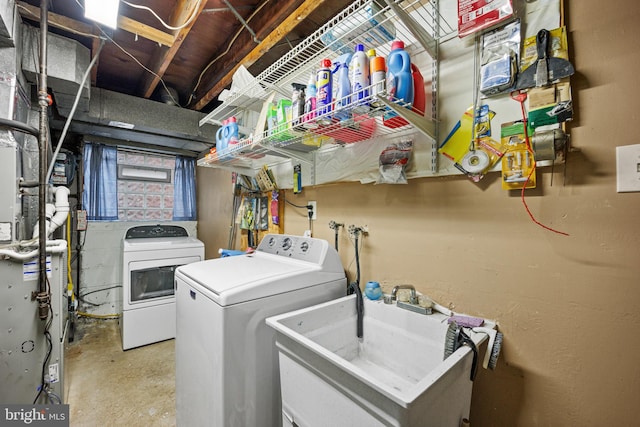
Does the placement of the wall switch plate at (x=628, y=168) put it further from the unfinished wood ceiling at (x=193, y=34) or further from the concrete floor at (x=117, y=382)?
the concrete floor at (x=117, y=382)

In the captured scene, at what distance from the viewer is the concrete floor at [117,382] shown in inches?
72.1

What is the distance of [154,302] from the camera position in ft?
9.38

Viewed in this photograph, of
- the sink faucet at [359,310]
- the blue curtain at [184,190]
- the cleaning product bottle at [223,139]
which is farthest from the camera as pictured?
the blue curtain at [184,190]

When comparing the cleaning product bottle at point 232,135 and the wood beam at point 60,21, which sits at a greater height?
the wood beam at point 60,21

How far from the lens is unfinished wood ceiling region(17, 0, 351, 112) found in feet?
5.43

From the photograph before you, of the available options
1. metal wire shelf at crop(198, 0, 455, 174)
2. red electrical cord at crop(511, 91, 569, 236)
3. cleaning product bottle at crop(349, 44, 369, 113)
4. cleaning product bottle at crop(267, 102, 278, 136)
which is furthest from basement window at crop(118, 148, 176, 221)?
red electrical cord at crop(511, 91, 569, 236)

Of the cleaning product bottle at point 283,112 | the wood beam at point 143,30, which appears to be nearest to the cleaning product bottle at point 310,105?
the cleaning product bottle at point 283,112

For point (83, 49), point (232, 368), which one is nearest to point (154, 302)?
point (232, 368)

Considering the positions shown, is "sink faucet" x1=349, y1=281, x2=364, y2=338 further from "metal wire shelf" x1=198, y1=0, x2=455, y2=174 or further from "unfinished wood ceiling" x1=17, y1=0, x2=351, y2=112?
"unfinished wood ceiling" x1=17, y1=0, x2=351, y2=112

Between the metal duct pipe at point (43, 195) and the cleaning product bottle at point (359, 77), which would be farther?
the metal duct pipe at point (43, 195)

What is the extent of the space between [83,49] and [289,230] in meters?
2.21

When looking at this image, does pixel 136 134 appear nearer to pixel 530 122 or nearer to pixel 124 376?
pixel 124 376
